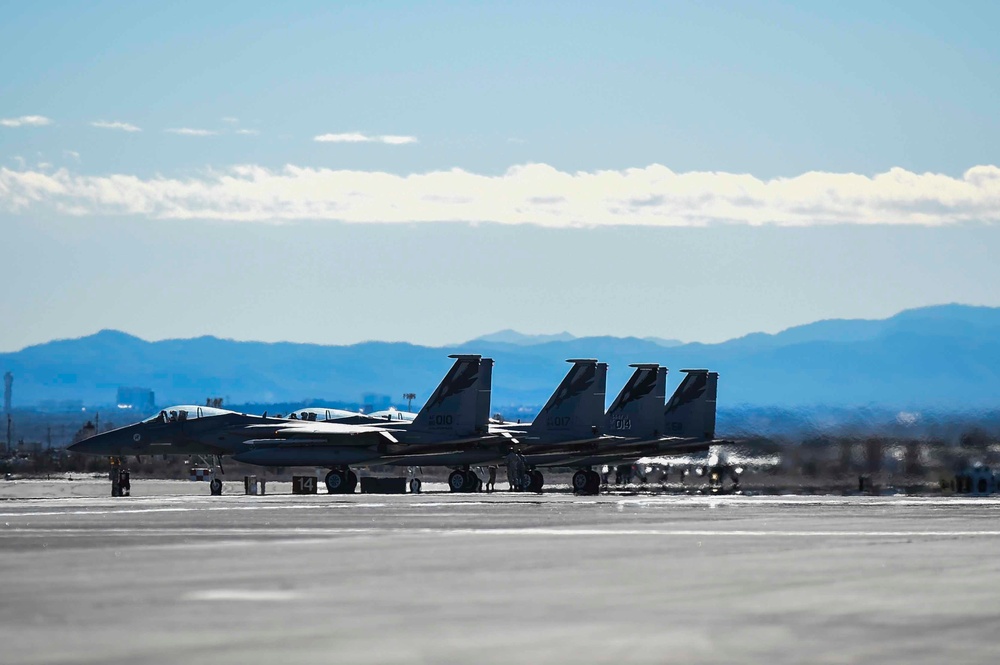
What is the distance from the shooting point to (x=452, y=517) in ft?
121

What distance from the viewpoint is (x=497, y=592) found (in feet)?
59.0

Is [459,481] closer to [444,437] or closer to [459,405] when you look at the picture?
[444,437]

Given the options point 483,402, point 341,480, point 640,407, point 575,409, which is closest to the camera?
point 483,402

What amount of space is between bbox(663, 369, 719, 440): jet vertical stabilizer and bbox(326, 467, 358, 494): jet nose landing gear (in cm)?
1415

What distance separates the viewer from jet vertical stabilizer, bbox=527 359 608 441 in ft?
215

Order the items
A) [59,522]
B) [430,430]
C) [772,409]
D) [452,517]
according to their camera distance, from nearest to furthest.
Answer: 1. [59,522]
2. [452,517]
3. [430,430]
4. [772,409]

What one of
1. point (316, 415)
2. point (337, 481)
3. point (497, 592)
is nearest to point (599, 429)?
point (337, 481)

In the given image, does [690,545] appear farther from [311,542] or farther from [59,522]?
[59,522]

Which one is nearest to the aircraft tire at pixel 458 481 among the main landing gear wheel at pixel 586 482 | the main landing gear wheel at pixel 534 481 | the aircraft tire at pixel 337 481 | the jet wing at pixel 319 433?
the main landing gear wheel at pixel 534 481

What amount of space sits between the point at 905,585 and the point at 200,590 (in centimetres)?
753

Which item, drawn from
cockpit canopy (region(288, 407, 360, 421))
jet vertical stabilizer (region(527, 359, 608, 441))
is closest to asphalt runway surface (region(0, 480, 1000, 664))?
jet vertical stabilizer (region(527, 359, 608, 441))

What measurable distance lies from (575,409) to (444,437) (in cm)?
579

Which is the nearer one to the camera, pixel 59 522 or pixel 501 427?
pixel 59 522

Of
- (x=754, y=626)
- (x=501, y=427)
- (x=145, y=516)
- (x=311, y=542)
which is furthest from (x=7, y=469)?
(x=754, y=626)
